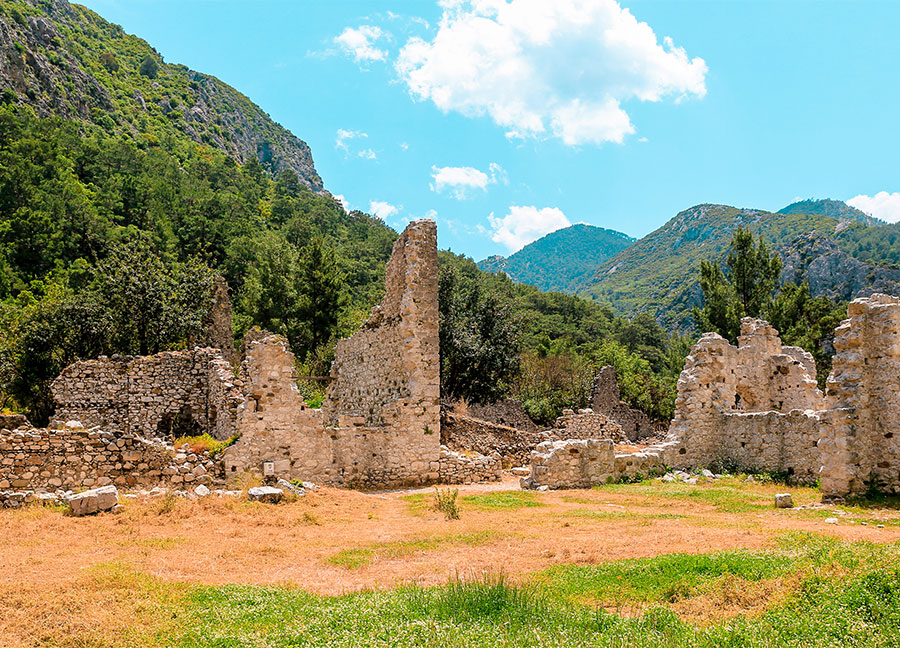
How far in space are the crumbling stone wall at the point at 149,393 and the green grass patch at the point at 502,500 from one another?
8.29m

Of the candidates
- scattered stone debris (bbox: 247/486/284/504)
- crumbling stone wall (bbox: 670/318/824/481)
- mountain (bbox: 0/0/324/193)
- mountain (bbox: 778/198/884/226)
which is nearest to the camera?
scattered stone debris (bbox: 247/486/284/504)

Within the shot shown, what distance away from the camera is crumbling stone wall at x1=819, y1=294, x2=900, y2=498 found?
998 cm

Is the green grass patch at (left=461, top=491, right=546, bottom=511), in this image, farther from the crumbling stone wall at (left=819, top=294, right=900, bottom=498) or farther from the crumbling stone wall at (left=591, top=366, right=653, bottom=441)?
the crumbling stone wall at (left=591, top=366, right=653, bottom=441)

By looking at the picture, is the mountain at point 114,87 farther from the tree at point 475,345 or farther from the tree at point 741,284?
the tree at point 741,284

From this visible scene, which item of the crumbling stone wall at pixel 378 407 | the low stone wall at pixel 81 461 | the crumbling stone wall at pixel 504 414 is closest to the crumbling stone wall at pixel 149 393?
the crumbling stone wall at pixel 378 407

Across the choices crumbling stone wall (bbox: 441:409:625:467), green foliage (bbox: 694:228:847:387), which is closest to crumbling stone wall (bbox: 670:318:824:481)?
crumbling stone wall (bbox: 441:409:625:467)

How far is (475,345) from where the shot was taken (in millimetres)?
29281

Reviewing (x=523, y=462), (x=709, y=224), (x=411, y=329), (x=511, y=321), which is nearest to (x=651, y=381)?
(x=511, y=321)

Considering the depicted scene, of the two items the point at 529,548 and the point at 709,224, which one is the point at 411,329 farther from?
the point at 709,224

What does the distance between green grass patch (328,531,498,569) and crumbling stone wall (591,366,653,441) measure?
1129 inches

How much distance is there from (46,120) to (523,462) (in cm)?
5410

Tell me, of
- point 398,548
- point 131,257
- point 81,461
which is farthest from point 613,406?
point 81,461

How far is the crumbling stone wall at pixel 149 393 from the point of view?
17.4 m

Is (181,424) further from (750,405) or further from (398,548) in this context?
(750,405)
